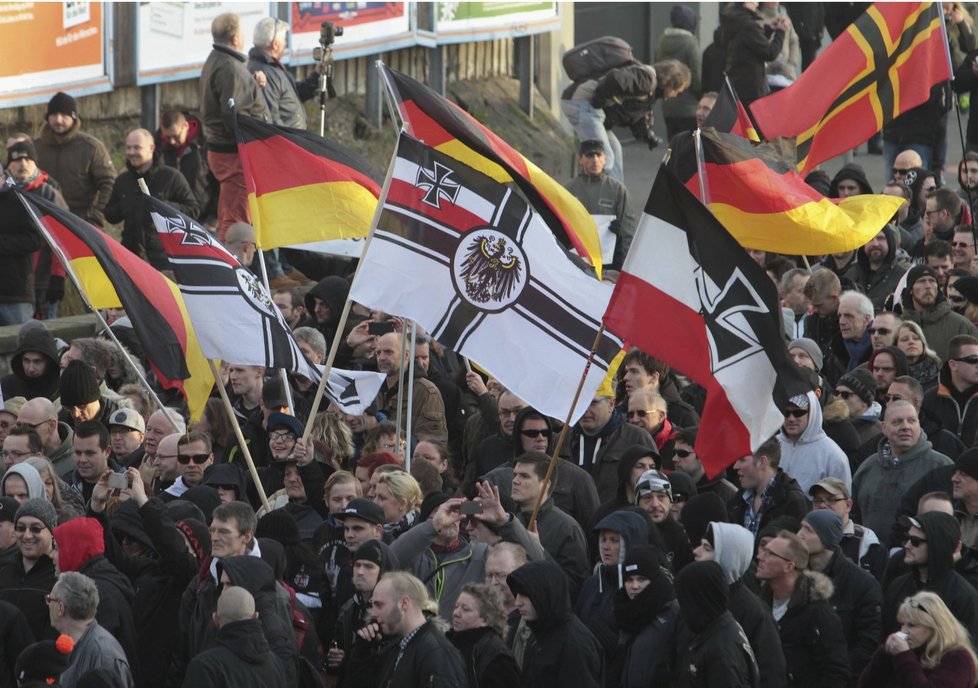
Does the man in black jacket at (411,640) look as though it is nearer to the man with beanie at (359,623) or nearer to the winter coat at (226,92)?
the man with beanie at (359,623)

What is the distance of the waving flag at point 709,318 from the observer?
33.1 feet

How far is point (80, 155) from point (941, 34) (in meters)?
7.09

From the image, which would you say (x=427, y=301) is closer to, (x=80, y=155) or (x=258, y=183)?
(x=258, y=183)

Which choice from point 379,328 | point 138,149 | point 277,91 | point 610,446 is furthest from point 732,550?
point 277,91

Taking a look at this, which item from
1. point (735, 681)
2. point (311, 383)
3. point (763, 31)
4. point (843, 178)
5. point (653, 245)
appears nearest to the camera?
point (735, 681)

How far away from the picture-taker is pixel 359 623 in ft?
33.1

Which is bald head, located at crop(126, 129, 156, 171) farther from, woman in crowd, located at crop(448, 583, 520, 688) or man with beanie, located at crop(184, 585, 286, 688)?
man with beanie, located at crop(184, 585, 286, 688)

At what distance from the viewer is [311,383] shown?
13930 millimetres

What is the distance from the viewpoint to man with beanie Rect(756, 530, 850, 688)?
984 cm

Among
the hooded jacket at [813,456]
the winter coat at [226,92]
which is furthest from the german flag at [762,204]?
the winter coat at [226,92]

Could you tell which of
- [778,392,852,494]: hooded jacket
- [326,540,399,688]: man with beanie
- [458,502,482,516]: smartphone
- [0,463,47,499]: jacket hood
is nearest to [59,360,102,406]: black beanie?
[0,463,47,499]: jacket hood

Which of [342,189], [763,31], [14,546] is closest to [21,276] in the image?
[342,189]

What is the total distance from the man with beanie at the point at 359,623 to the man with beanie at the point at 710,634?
4.84 feet

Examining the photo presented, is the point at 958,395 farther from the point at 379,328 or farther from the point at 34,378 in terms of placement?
the point at 34,378
